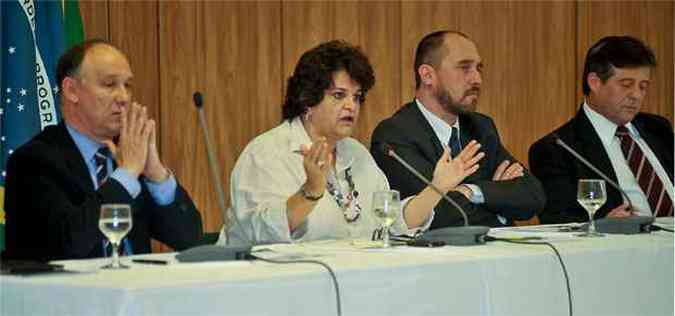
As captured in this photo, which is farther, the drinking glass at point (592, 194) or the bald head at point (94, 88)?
the drinking glass at point (592, 194)

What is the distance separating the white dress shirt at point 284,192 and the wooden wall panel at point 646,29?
2935 mm

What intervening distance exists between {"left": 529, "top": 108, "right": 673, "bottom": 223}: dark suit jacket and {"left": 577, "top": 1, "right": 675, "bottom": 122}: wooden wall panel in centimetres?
159

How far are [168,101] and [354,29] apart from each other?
110cm

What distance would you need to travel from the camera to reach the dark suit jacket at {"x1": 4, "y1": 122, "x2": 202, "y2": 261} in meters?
3.21

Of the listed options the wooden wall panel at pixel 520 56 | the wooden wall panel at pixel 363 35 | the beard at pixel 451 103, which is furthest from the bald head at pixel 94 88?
the wooden wall panel at pixel 520 56

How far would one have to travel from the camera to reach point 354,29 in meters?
5.88

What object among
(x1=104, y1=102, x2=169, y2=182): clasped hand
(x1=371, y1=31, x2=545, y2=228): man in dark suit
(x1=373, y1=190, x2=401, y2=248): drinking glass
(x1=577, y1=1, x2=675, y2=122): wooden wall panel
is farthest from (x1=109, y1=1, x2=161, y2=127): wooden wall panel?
(x1=577, y1=1, x2=675, y2=122): wooden wall panel

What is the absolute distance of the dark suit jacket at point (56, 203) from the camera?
10.5 ft

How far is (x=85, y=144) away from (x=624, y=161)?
2.59 meters

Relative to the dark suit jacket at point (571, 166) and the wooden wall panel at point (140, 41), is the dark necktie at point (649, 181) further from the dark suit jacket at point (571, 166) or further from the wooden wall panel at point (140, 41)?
the wooden wall panel at point (140, 41)

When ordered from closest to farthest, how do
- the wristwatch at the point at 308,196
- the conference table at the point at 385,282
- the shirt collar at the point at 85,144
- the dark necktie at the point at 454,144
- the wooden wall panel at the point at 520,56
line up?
→ 1. the conference table at the point at 385,282
2. the shirt collar at the point at 85,144
3. the wristwatch at the point at 308,196
4. the dark necktie at the point at 454,144
5. the wooden wall panel at the point at 520,56

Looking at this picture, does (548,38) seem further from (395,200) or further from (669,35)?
(395,200)

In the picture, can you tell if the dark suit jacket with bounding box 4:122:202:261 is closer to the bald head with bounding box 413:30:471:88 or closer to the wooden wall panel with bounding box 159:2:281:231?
the bald head with bounding box 413:30:471:88

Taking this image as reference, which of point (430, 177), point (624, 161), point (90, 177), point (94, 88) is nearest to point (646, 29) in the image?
point (624, 161)
